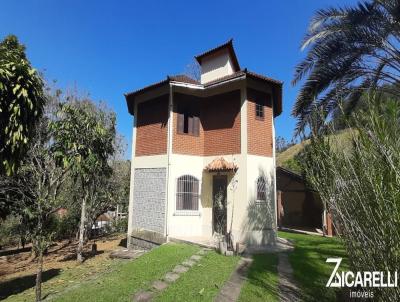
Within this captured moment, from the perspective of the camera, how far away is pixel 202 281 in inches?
286

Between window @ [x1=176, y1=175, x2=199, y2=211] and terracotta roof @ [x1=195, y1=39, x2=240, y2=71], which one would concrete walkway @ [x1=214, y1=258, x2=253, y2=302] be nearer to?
window @ [x1=176, y1=175, x2=199, y2=211]

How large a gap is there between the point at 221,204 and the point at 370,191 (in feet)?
31.9

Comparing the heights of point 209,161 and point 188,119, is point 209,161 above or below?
below

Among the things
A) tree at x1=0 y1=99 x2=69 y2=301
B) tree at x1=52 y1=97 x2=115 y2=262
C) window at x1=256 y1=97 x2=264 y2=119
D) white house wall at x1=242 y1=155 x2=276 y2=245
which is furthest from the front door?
tree at x1=0 y1=99 x2=69 y2=301

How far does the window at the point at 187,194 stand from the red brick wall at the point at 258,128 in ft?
10.6

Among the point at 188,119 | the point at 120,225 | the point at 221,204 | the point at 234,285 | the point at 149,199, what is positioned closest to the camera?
the point at 234,285

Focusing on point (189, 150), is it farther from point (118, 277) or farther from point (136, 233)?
point (118, 277)

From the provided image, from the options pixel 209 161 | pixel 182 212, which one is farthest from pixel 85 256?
pixel 209 161

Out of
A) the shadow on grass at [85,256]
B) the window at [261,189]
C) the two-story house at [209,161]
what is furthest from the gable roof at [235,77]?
the shadow on grass at [85,256]

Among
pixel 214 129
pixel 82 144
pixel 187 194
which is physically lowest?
pixel 187 194

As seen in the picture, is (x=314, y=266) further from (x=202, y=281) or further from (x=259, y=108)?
(x=259, y=108)

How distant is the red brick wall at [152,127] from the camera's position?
47.3ft

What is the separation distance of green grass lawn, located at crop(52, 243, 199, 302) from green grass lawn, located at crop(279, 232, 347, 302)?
12.1ft

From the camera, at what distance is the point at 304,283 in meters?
7.42
